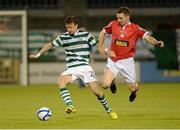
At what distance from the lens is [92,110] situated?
16156 millimetres

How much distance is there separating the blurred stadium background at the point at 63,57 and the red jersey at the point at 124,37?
50.5 inches

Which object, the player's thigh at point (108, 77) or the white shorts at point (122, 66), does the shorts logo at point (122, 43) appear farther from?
the player's thigh at point (108, 77)

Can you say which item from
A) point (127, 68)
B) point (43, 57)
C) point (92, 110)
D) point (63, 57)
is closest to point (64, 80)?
point (127, 68)

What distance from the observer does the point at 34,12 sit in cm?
3456

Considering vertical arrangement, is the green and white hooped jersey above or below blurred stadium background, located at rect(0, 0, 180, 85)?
below

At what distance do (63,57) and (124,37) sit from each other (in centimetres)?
1474

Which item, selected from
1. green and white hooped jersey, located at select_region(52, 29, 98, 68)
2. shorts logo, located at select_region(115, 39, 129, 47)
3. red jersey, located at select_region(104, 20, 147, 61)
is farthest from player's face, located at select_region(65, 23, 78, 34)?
shorts logo, located at select_region(115, 39, 129, 47)

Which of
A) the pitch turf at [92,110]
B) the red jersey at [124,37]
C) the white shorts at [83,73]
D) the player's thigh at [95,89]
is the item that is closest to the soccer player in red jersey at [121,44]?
the red jersey at [124,37]

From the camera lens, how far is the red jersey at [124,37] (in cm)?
1469

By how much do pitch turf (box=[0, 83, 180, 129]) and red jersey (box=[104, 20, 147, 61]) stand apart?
128cm

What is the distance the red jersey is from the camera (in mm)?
14688

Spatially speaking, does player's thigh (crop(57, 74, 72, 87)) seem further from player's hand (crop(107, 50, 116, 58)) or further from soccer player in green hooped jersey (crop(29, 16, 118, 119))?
player's hand (crop(107, 50, 116, 58))

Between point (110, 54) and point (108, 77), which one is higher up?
point (110, 54)

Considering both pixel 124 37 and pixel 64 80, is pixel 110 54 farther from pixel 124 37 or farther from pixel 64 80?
pixel 64 80
